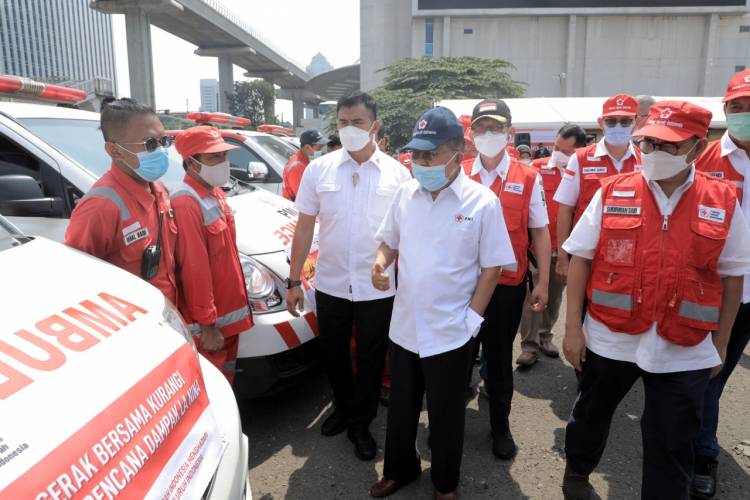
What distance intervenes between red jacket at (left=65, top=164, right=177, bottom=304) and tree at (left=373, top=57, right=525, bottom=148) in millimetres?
22917

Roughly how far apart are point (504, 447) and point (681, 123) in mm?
1834

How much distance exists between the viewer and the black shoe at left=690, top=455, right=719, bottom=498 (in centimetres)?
245

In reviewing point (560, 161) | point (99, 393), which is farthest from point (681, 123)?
point (560, 161)

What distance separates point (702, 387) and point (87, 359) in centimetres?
217

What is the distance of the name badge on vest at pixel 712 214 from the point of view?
1.89m

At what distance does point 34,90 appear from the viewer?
3895 mm

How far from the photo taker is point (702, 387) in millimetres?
2021

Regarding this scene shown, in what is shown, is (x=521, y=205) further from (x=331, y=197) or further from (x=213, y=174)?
(x=213, y=174)

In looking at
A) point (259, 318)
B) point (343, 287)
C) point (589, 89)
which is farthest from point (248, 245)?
point (589, 89)

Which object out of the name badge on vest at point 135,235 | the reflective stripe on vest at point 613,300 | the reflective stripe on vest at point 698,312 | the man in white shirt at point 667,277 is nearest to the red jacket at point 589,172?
the man in white shirt at point 667,277

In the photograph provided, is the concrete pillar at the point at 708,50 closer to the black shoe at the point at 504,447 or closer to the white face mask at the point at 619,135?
the white face mask at the point at 619,135

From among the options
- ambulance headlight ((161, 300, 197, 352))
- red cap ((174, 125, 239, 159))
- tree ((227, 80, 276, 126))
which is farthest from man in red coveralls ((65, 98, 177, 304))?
tree ((227, 80, 276, 126))

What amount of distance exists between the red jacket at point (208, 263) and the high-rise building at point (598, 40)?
1592 inches

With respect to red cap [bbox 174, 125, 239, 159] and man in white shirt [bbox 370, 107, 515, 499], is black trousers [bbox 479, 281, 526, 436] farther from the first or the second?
red cap [bbox 174, 125, 239, 159]
